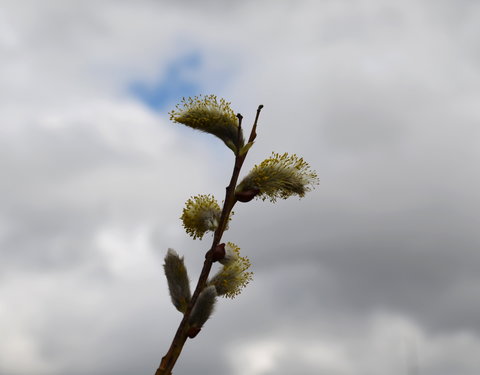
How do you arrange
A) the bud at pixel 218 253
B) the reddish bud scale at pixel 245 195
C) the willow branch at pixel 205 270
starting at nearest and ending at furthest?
the willow branch at pixel 205 270
the bud at pixel 218 253
the reddish bud scale at pixel 245 195

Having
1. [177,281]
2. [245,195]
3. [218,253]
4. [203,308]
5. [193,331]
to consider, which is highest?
[245,195]

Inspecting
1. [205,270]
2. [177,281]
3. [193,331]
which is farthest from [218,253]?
[193,331]

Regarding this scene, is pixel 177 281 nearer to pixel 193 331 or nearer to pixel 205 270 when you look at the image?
pixel 205 270

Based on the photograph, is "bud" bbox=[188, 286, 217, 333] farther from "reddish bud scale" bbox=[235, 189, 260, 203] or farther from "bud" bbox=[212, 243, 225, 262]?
"reddish bud scale" bbox=[235, 189, 260, 203]

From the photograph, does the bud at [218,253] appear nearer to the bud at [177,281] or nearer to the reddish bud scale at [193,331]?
the bud at [177,281]

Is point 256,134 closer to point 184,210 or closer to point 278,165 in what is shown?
point 278,165

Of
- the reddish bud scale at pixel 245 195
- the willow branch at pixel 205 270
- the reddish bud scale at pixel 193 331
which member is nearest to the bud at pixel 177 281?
the willow branch at pixel 205 270

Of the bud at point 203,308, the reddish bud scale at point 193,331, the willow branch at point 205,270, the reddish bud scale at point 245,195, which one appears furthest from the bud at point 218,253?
the reddish bud scale at point 193,331

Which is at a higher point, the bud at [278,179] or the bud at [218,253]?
the bud at [278,179]

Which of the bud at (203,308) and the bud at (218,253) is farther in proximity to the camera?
the bud at (218,253)

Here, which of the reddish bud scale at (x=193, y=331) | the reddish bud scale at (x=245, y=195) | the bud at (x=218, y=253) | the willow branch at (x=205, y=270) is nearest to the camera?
the willow branch at (x=205, y=270)

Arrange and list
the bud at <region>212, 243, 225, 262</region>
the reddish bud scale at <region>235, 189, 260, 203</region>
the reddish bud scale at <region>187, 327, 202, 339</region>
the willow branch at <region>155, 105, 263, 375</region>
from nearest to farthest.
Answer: the willow branch at <region>155, 105, 263, 375</region> → the reddish bud scale at <region>187, 327, 202, 339</region> → the bud at <region>212, 243, 225, 262</region> → the reddish bud scale at <region>235, 189, 260, 203</region>

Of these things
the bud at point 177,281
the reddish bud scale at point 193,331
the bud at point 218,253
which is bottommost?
the reddish bud scale at point 193,331

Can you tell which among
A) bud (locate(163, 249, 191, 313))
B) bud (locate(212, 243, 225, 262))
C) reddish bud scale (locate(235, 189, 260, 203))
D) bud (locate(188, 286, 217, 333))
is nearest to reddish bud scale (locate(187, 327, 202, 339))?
bud (locate(188, 286, 217, 333))
